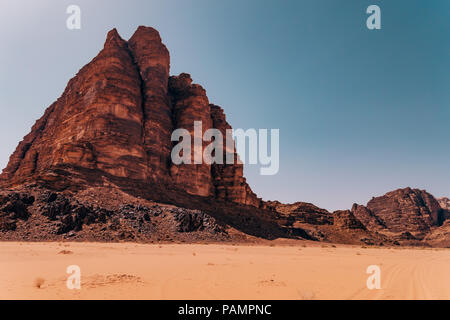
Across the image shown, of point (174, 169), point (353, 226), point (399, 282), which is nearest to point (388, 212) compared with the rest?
point (353, 226)

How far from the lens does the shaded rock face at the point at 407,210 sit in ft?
438

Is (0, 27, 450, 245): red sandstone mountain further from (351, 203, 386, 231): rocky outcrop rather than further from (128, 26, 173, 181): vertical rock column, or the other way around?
(351, 203, 386, 231): rocky outcrop

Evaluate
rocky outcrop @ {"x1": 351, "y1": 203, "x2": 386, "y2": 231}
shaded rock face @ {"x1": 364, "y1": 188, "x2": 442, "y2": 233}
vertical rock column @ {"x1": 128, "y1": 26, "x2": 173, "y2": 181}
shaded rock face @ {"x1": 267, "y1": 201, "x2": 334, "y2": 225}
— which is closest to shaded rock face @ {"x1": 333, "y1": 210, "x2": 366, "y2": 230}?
shaded rock face @ {"x1": 267, "y1": 201, "x2": 334, "y2": 225}

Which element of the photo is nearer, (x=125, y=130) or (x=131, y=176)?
(x=131, y=176)

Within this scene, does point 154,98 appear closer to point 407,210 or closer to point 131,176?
point 131,176

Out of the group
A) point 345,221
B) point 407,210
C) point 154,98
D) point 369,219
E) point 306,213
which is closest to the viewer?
point 154,98

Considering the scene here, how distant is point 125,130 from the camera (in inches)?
2381

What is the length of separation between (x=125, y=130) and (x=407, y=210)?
145 m

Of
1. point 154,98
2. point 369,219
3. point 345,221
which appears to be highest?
point 154,98

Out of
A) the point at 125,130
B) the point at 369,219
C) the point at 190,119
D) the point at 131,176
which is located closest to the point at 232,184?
the point at 190,119

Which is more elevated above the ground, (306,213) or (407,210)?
(306,213)

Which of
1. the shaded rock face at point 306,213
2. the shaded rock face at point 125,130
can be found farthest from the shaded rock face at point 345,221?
the shaded rock face at point 125,130

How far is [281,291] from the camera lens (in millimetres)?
6875

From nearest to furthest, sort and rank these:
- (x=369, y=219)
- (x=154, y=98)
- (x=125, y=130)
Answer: (x=125, y=130) < (x=154, y=98) < (x=369, y=219)
